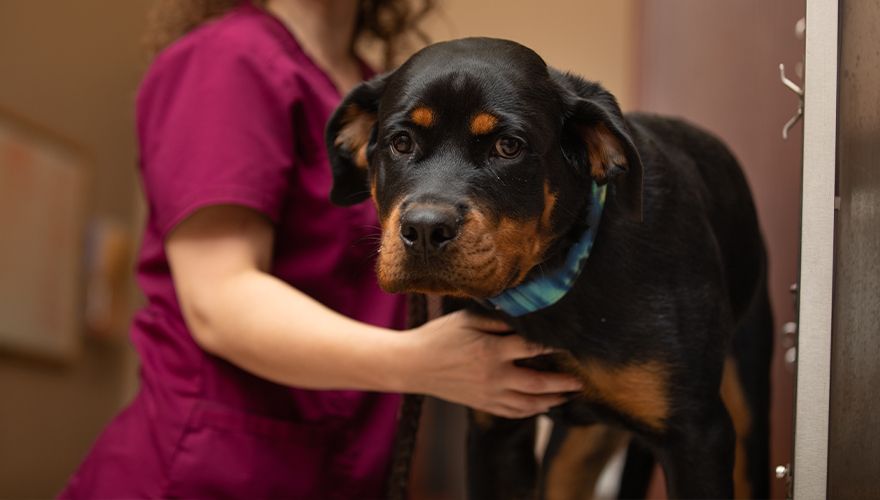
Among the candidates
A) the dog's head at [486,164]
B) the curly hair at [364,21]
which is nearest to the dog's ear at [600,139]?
the dog's head at [486,164]

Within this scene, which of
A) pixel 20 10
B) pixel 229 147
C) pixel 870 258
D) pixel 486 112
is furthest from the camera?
pixel 20 10

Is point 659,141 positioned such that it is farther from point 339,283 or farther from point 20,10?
point 20,10

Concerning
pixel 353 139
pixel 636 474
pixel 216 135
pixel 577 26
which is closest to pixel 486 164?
pixel 353 139

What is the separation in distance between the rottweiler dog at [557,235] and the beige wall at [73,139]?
222 cm

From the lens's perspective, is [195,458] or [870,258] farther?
[195,458]

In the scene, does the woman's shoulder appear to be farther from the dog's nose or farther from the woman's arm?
the dog's nose

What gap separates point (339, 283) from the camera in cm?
157

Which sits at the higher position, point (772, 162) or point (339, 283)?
point (772, 162)

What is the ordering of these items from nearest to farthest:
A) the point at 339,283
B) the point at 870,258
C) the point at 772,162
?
the point at 870,258 < the point at 339,283 < the point at 772,162

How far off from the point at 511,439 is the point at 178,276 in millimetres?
503

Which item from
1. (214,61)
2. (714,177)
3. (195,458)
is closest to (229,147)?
(214,61)

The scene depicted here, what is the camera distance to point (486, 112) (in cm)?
109

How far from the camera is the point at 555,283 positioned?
118 centimetres

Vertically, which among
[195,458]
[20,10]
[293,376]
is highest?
[20,10]
